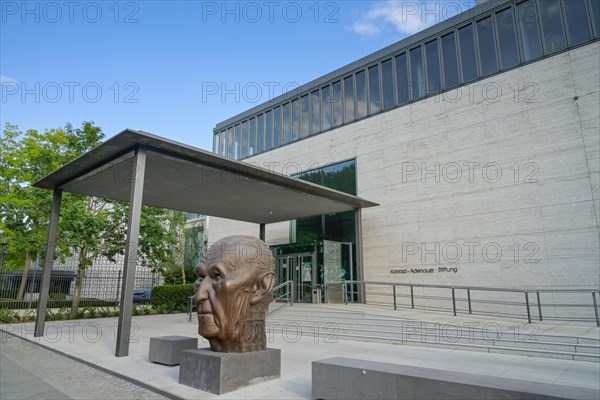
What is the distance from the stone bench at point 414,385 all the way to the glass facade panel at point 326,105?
736 inches

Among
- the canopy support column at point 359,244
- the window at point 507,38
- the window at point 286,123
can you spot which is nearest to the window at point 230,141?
the window at point 286,123

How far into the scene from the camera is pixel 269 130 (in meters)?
26.4

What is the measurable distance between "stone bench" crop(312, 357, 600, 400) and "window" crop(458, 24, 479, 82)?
16.0 m

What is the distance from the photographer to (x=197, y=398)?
5309mm

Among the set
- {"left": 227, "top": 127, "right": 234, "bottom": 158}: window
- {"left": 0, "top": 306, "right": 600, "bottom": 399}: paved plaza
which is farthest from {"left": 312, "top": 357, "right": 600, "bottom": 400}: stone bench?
{"left": 227, "top": 127, "right": 234, "bottom": 158}: window

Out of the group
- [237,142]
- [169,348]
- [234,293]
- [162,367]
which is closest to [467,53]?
[234,293]

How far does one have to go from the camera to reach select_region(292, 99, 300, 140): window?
24406 mm

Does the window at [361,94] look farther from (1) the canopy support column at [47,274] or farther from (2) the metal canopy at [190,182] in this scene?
(1) the canopy support column at [47,274]

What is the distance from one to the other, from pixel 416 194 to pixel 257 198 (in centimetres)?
741

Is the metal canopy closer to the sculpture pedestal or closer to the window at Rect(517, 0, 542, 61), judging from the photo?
the sculpture pedestal

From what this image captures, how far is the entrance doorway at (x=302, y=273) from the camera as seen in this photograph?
19.6m

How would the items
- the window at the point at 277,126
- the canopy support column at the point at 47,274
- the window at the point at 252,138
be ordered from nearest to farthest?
the canopy support column at the point at 47,274, the window at the point at 277,126, the window at the point at 252,138

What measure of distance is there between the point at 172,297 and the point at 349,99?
48.6 ft

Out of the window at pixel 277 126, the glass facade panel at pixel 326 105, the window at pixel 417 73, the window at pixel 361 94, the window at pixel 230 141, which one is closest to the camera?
the window at pixel 417 73
